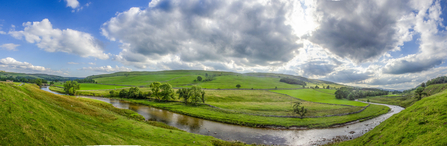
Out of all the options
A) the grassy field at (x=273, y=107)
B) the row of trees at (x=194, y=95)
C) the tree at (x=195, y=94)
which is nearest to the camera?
the grassy field at (x=273, y=107)

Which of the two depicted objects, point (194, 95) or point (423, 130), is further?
point (194, 95)

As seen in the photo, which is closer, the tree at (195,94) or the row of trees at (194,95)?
the tree at (195,94)

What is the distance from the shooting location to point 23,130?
10414 mm

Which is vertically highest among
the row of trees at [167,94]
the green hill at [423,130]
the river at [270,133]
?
the green hill at [423,130]

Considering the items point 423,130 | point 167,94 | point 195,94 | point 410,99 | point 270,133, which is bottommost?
point 270,133

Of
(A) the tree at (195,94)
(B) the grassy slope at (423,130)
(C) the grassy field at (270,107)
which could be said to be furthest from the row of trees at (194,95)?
(B) the grassy slope at (423,130)

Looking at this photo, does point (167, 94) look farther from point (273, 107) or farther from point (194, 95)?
point (273, 107)

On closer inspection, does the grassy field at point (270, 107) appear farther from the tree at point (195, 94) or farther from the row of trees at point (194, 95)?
the tree at point (195, 94)

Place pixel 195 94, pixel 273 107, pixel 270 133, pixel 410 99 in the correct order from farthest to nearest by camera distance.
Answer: pixel 410 99 → pixel 195 94 → pixel 273 107 → pixel 270 133

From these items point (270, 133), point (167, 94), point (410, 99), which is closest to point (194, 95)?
point (167, 94)

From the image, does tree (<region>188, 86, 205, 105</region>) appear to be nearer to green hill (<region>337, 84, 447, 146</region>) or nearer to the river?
the river

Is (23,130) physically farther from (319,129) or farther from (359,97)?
(359,97)

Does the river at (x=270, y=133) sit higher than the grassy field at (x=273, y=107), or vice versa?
the grassy field at (x=273, y=107)

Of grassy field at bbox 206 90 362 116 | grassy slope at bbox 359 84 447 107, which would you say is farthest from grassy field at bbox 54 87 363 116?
grassy slope at bbox 359 84 447 107
